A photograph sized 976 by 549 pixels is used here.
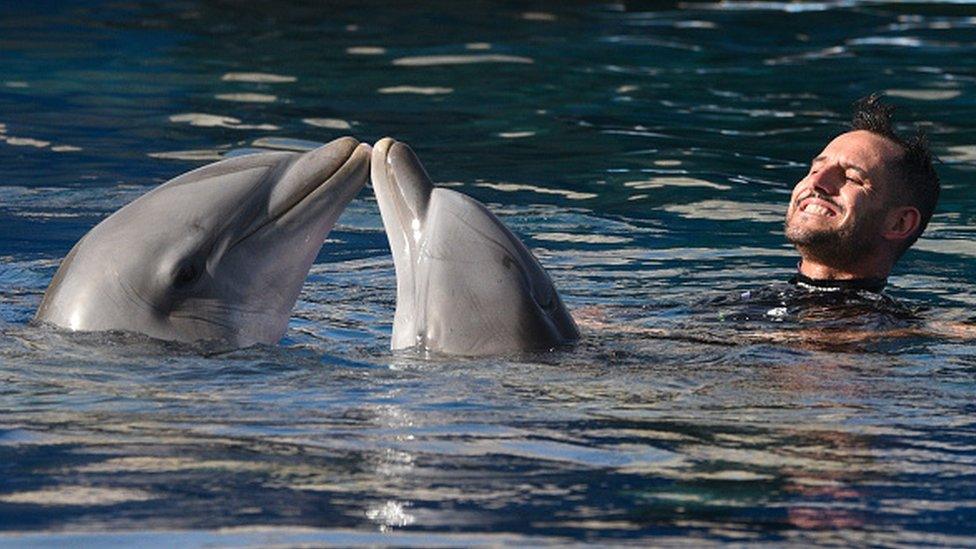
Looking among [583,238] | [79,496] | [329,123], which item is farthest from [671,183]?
[79,496]

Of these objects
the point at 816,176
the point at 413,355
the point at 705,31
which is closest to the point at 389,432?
the point at 413,355

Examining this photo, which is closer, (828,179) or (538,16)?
(828,179)

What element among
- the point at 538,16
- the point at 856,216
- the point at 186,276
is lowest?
the point at 538,16

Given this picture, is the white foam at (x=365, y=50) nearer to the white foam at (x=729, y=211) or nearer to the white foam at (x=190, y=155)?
the white foam at (x=190, y=155)

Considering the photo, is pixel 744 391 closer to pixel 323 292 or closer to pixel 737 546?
pixel 737 546

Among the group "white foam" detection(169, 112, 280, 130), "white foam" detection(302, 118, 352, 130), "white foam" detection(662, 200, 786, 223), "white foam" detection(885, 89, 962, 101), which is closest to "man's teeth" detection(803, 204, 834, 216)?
"white foam" detection(662, 200, 786, 223)

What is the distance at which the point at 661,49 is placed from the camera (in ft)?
55.4

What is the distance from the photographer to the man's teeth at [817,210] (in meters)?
8.52

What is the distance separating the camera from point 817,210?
8516 mm

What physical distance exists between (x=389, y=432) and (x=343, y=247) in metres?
4.66

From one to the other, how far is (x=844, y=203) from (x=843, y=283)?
353mm

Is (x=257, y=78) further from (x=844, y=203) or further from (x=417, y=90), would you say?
(x=844, y=203)

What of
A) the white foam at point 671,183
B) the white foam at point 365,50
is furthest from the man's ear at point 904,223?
the white foam at point 365,50

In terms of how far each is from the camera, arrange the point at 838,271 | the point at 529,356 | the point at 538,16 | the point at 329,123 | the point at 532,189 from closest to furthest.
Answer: the point at 529,356 → the point at 838,271 → the point at 532,189 → the point at 329,123 → the point at 538,16
